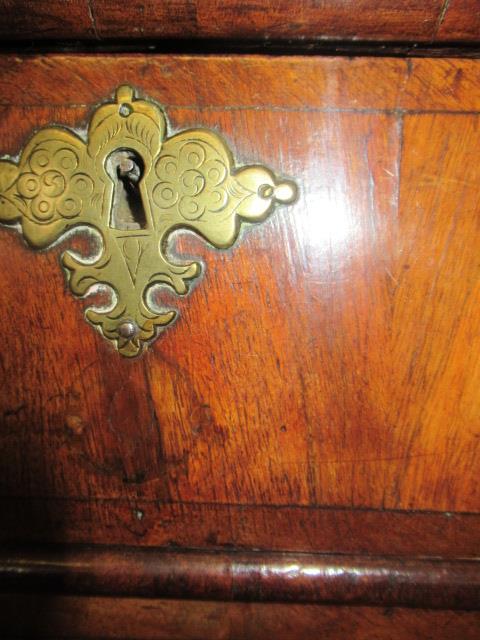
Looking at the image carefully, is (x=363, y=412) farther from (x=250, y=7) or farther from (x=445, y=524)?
(x=250, y=7)

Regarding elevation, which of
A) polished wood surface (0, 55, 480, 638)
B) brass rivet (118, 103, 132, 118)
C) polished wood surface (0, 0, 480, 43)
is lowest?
polished wood surface (0, 55, 480, 638)

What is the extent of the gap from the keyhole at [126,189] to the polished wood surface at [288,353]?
47mm

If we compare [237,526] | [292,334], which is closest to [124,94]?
[292,334]

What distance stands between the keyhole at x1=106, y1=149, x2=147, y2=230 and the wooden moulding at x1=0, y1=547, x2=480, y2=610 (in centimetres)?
33

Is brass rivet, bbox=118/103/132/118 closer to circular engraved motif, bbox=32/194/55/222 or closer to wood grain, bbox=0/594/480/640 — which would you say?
circular engraved motif, bbox=32/194/55/222

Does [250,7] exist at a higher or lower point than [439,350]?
higher

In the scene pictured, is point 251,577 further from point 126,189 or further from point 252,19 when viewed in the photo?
point 252,19

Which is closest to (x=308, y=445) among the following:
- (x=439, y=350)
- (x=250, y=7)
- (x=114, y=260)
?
(x=439, y=350)

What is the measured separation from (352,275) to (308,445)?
0.56 feet

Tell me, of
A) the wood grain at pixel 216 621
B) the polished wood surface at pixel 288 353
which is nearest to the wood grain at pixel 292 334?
the polished wood surface at pixel 288 353

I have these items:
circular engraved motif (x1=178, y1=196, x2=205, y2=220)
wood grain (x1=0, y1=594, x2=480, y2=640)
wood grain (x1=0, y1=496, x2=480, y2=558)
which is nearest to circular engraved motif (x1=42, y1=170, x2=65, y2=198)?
circular engraved motif (x1=178, y1=196, x2=205, y2=220)

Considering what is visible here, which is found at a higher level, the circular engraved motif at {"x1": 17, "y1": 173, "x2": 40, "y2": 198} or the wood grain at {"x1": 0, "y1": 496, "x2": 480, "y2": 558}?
the circular engraved motif at {"x1": 17, "y1": 173, "x2": 40, "y2": 198}

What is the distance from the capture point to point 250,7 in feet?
1.31

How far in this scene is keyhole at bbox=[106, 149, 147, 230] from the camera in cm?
47
